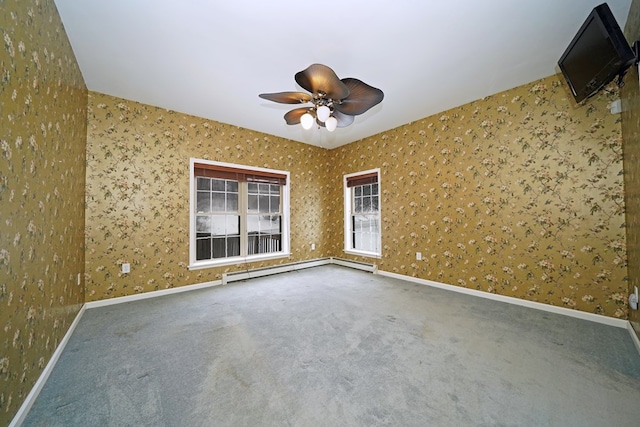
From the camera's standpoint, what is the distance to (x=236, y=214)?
4480 mm

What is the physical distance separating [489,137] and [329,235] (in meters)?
3.47

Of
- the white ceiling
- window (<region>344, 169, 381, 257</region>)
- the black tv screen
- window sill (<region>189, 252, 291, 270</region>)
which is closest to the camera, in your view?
the black tv screen

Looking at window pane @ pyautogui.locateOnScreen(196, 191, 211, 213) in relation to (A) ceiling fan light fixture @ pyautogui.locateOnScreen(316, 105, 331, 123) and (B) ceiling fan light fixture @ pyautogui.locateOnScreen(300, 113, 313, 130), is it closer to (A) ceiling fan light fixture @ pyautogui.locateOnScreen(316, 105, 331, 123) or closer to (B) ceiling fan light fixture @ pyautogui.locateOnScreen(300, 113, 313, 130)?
(B) ceiling fan light fixture @ pyautogui.locateOnScreen(300, 113, 313, 130)

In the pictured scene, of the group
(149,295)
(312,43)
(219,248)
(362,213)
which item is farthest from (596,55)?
(149,295)

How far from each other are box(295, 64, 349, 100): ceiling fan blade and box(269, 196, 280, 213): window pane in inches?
124

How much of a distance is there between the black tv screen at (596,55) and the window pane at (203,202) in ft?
15.2

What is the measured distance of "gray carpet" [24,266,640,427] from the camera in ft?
4.63

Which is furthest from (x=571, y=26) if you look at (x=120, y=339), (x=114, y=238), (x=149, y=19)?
(x=114, y=238)

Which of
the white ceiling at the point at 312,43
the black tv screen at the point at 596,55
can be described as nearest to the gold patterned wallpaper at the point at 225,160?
the white ceiling at the point at 312,43

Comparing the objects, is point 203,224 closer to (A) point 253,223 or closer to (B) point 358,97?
(A) point 253,223

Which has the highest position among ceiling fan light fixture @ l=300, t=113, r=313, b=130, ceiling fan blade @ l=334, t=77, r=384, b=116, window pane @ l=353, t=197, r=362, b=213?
ceiling fan blade @ l=334, t=77, r=384, b=116

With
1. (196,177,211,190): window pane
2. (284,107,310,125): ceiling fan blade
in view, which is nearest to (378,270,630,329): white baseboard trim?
Result: (284,107,310,125): ceiling fan blade

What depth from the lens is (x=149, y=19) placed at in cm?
203

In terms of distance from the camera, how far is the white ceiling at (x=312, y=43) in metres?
1.93
